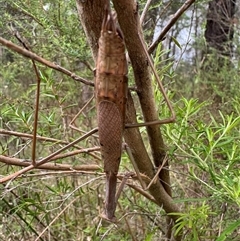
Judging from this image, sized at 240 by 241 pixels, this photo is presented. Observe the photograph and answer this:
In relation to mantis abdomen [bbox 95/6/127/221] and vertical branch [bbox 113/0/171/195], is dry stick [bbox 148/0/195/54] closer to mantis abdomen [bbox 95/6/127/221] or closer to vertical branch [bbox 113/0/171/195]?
vertical branch [bbox 113/0/171/195]

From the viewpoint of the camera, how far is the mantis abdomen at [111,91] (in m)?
0.58

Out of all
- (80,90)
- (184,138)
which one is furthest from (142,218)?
(80,90)

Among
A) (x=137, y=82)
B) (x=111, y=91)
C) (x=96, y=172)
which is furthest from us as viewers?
(x=96, y=172)

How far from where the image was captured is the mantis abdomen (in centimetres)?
58

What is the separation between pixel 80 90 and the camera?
1977mm

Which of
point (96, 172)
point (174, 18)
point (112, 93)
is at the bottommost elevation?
point (96, 172)

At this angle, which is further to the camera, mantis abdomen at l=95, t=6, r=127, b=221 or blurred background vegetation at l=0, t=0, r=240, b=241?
blurred background vegetation at l=0, t=0, r=240, b=241

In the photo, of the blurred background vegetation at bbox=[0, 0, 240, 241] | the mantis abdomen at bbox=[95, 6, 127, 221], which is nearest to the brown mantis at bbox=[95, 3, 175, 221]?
the mantis abdomen at bbox=[95, 6, 127, 221]

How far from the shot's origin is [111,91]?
0.63 m

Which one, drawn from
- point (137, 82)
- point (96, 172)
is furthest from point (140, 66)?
point (96, 172)

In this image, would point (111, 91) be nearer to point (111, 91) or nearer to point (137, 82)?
point (111, 91)

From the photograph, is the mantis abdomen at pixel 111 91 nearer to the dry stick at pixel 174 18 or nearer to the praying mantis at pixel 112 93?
the praying mantis at pixel 112 93

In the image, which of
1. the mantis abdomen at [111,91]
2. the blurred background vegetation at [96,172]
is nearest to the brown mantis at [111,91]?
the mantis abdomen at [111,91]

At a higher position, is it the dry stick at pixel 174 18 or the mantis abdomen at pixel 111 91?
the dry stick at pixel 174 18
